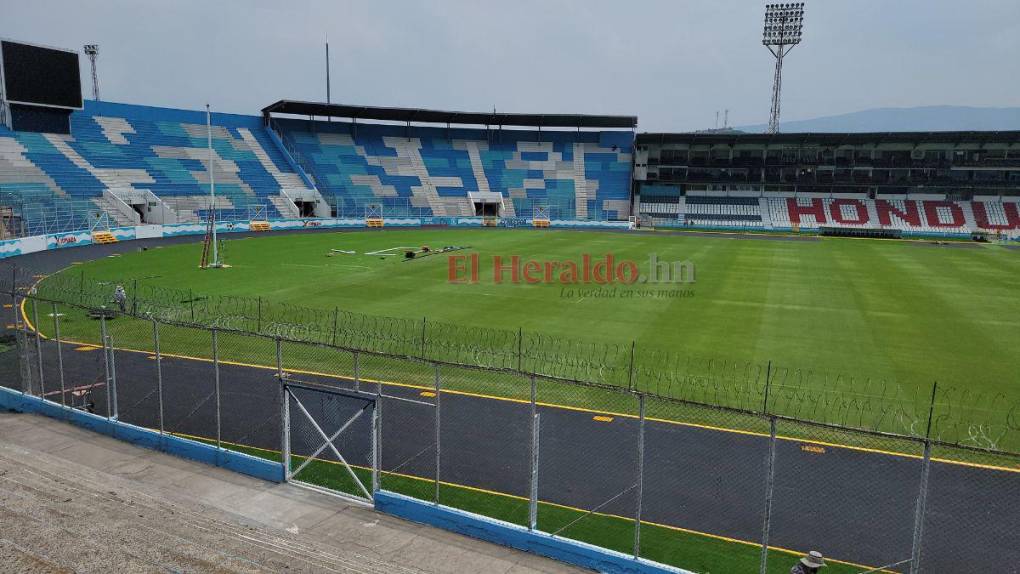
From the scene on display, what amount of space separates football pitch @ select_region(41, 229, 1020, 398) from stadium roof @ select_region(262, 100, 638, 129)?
1169 inches

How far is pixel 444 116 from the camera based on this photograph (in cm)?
8025

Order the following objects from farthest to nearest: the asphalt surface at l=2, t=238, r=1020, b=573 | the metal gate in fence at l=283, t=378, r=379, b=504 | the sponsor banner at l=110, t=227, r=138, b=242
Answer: the sponsor banner at l=110, t=227, r=138, b=242, the metal gate in fence at l=283, t=378, r=379, b=504, the asphalt surface at l=2, t=238, r=1020, b=573

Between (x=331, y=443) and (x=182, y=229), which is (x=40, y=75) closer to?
(x=182, y=229)

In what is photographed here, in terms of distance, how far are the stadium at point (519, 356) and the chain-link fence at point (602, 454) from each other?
68mm

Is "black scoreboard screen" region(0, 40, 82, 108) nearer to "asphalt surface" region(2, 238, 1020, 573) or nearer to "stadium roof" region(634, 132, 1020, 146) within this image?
"asphalt surface" region(2, 238, 1020, 573)

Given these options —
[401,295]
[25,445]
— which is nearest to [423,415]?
[25,445]

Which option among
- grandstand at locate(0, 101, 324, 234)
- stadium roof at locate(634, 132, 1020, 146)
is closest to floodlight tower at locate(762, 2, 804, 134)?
stadium roof at locate(634, 132, 1020, 146)

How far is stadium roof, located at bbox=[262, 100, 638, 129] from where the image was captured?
73438 millimetres

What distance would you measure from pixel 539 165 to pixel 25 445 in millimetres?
75151

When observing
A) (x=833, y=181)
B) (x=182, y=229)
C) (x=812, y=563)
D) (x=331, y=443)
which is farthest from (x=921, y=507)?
(x=833, y=181)

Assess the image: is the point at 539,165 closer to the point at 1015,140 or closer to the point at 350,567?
the point at 1015,140

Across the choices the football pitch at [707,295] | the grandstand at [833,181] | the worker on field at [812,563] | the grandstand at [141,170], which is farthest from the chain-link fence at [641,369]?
the grandstand at [833,181]

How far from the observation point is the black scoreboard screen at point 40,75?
47.8m

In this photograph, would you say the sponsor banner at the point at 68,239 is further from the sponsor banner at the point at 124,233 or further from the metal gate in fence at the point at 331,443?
the metal gate in fence at the point at 331,443
